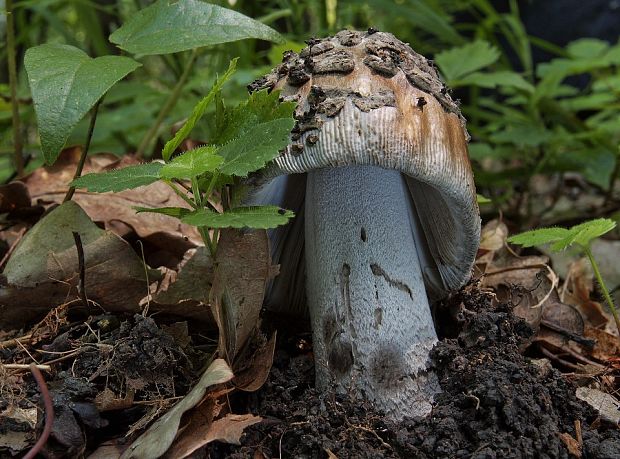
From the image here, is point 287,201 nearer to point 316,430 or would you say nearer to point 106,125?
point 316,430

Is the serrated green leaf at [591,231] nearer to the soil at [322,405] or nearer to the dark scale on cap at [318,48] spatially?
the soil at [322,405]

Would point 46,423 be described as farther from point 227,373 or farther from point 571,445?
point 571,445

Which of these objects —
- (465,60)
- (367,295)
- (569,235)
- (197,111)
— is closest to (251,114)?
(197,111)

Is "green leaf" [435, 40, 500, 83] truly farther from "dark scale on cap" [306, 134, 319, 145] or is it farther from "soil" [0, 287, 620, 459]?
"dark scale on cap" [306, 134, 319, 145]

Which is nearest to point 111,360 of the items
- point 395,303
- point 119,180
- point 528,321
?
point 119,180

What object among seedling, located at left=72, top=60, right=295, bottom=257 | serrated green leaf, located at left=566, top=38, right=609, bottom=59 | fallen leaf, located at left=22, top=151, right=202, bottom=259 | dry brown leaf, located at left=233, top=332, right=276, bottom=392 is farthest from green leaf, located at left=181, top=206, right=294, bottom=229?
serrated green leaf, located at left=566, top=38, right=609, bottom=59

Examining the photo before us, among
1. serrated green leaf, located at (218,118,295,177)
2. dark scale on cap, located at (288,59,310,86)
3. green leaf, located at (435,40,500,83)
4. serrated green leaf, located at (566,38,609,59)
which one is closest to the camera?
serrated green leaf, located at (218,118,295,177)

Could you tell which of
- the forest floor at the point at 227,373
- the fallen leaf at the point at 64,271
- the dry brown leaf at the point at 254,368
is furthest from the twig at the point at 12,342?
the dry brown leaf at the point at 254,368
